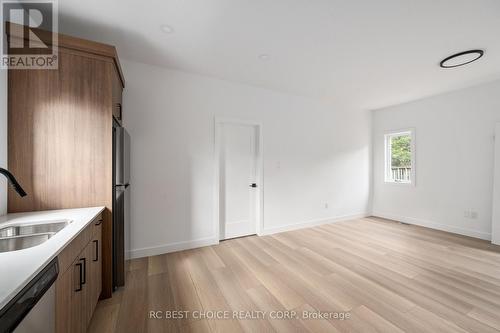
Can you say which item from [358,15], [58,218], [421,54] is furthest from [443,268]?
[58,218]

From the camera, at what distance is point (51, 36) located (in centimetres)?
173

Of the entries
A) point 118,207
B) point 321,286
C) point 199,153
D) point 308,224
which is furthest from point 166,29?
point 308,224

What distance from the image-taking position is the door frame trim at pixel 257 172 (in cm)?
337

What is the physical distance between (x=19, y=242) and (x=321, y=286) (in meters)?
2.56

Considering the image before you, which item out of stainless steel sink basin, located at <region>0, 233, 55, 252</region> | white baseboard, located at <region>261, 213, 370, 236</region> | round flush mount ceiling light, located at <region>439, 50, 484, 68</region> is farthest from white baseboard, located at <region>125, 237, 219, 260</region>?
round flush mount ceiling light, located at <region>439, 50, 484, 68</region>

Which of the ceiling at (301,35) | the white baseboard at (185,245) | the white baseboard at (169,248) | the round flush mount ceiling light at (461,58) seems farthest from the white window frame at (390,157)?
the white baseboard at (169,248)

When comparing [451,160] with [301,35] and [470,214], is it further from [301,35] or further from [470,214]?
[301,35]

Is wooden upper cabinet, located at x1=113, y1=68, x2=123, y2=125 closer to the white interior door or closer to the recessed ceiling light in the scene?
the recessed ceiling light

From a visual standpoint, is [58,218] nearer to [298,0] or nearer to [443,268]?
[298,0]

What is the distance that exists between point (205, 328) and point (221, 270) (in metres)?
0.91

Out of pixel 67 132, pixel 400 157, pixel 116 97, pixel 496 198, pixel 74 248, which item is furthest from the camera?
pixel 400 157

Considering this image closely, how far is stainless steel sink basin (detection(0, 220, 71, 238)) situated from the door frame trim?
203 cm

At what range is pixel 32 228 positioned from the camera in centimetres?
148

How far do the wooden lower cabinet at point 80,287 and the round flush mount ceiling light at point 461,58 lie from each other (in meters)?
4.33
